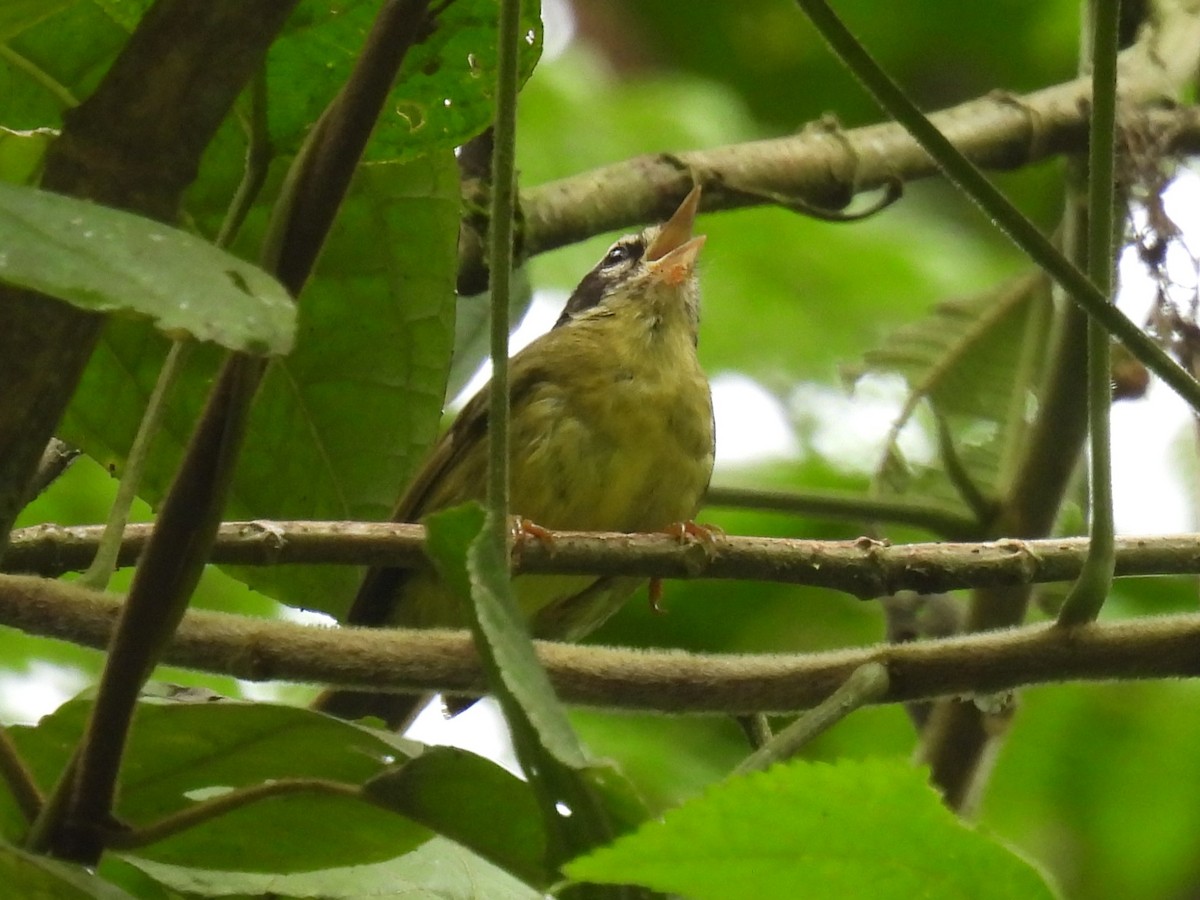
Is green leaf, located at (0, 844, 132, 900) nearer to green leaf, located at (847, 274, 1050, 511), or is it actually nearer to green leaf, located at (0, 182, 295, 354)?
green leaf, located at (0, 182, 295, 354)

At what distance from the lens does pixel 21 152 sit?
1488 millimetres

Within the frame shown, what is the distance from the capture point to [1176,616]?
150 centimetres

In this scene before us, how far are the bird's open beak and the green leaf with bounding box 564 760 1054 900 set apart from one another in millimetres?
2690

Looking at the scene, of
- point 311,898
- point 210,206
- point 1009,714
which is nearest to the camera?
point 311,898

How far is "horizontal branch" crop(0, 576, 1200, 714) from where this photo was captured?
4.69 ft

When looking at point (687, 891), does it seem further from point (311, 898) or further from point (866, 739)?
point (866, 739)

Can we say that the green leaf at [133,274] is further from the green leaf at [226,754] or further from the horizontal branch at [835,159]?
the horizontal branch at [835,159]

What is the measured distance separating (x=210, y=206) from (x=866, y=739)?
2400 mm

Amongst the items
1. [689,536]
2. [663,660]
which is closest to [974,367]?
[689,536]

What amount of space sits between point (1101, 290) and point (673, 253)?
7.95ft

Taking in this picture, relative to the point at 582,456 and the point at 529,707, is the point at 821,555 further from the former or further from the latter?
the point at 582,456

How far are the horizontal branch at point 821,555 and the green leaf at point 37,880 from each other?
0.60 m

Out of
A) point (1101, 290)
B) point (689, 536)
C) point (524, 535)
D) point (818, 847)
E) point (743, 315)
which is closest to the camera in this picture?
point (818, 847)

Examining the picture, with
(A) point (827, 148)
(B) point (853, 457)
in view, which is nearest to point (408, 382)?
(A) point (827, 148)
